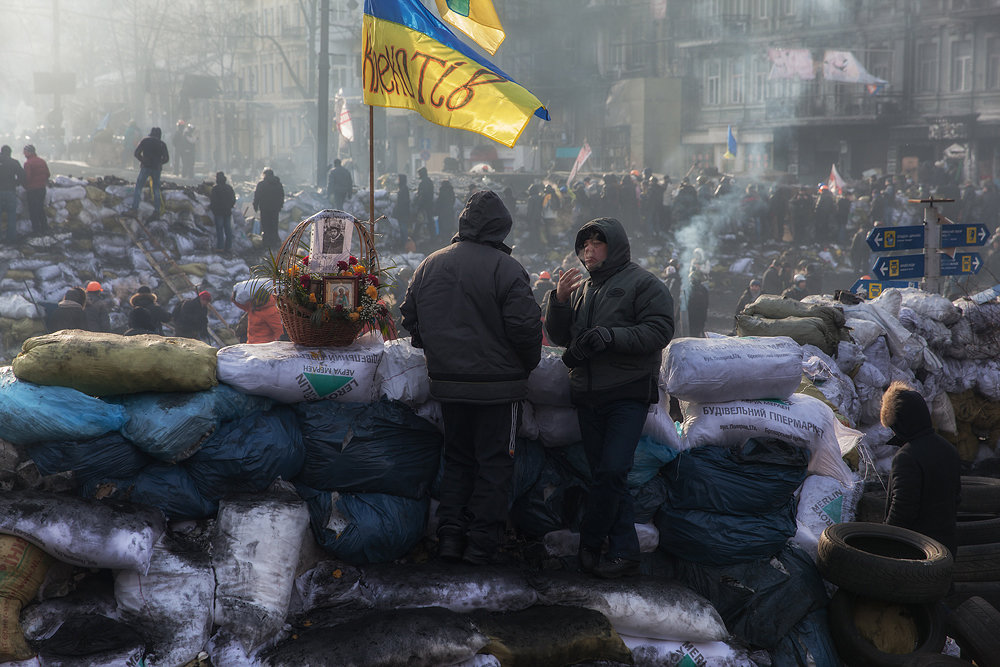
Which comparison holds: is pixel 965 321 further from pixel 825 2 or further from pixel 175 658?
pixel 825 2

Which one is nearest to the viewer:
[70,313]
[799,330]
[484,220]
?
[484,220]

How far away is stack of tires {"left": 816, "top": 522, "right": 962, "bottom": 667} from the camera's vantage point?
4.20 metres

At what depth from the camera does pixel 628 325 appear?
414 cm

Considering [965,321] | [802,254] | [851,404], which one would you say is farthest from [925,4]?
[851,404]

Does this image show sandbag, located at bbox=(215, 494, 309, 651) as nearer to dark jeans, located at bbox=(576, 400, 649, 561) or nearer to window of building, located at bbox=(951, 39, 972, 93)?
dark jeans, located at bbox=(576, 400, 649, 561)

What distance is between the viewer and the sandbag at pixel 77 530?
11.7ft

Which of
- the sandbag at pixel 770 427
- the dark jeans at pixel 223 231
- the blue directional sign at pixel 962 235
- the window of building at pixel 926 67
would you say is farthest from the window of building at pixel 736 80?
the sandbag at pixel 770 427

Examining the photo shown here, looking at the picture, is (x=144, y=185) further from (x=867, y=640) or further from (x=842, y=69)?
(x=842, y=69)

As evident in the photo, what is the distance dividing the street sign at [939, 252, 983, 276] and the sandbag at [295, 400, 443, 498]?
Answer: 7249mm

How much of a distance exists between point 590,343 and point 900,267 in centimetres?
650

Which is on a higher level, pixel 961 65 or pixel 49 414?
pixel 961 65

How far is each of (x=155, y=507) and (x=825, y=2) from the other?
3952 centimetres

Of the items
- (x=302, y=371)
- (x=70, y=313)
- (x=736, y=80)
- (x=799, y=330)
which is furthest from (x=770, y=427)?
(x=736, y=80)

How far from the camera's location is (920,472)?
469 centimetres
